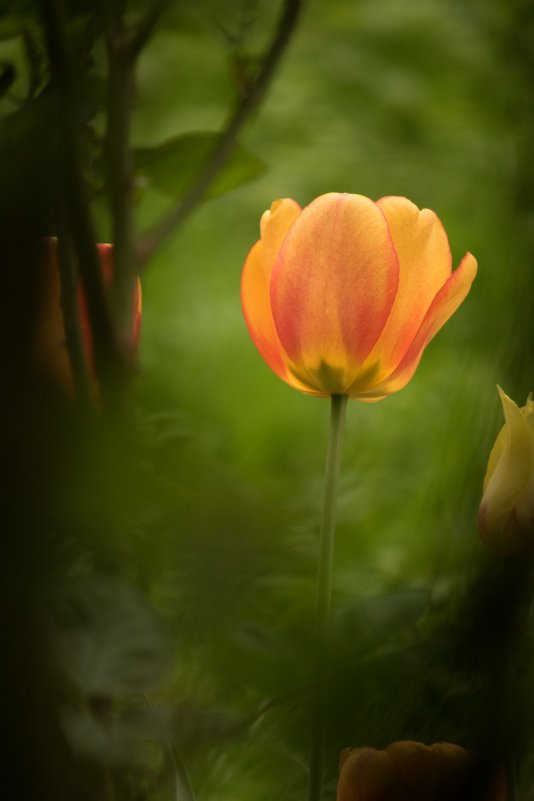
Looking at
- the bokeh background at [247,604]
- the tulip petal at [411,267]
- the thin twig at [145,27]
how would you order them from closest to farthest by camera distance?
1. the bokeh background at [247,604]
2. the thin twig at [145,27]
3. the tulip petal at [411,267]

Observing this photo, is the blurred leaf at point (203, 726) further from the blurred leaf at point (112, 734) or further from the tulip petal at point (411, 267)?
the tulip petal at point (411, 267)

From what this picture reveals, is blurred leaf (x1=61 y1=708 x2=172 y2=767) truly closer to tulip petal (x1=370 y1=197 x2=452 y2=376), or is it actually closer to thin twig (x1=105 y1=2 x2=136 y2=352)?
thin twig (x1=105 y1=2 x2=136 y2=352)

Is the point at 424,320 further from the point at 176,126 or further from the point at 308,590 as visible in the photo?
the point at 176,126

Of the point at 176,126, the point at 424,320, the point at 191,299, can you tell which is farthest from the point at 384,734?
the point at 176,126

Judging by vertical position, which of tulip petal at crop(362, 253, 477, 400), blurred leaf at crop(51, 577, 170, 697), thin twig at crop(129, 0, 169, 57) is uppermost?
thin twig at crop(129, 0, 169, 57)

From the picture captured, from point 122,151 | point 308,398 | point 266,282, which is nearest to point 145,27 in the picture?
point 122,151

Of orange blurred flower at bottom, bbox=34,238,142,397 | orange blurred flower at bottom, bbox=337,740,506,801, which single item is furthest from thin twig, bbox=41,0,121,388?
orange blurred flower at bottom, bbox=337,740,506,801

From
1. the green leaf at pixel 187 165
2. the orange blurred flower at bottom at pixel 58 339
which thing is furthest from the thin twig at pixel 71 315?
the green leaf at pixel 187 165
